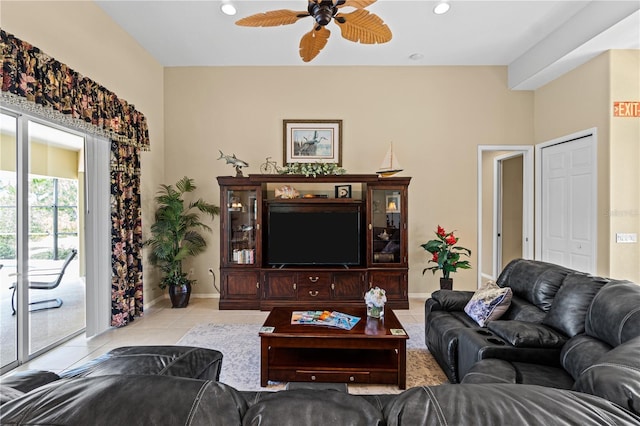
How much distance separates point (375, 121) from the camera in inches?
188

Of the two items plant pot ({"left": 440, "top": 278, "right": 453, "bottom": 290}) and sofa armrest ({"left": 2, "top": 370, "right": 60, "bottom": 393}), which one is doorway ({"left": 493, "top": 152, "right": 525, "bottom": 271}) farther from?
sofa armrest ({"left": 2, "top": 370, "right": 60, "bottom": 393})

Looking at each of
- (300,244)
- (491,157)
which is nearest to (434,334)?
(300,244)

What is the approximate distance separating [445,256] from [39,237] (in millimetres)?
4568

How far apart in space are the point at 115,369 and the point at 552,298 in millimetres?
2744

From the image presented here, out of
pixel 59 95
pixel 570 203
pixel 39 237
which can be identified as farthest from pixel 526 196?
pixel 39 237

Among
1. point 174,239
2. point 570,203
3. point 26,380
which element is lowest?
point 26,380

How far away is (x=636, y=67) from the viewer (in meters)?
3.41

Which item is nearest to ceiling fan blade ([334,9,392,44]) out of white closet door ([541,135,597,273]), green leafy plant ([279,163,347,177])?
green leafy plant ([279,163,347,177])

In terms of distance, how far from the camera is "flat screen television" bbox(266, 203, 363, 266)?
4375 mm

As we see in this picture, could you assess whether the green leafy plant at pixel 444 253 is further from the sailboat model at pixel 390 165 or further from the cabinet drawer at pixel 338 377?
the cabinet drawer at pixel 338 377

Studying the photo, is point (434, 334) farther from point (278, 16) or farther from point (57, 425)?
point (278, 16)

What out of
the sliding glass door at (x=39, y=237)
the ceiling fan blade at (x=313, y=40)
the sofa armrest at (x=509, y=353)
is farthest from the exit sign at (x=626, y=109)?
the sliding glass door at (x=39, y=237)

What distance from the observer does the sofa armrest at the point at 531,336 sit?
6.17ft

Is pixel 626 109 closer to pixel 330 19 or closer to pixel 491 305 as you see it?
pixel 491 305
